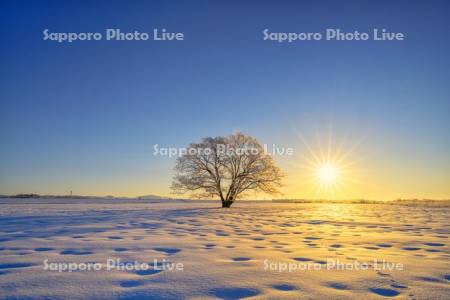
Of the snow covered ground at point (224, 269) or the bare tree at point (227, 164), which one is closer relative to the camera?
the snow covered ground at point (224, 269)

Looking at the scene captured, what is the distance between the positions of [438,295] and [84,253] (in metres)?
4.27

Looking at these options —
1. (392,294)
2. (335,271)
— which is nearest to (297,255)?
(335,271)

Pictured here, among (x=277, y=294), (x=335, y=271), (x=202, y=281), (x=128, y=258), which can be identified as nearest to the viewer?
(x=277, y=294)

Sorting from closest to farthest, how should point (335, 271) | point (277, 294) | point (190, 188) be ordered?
point (277, 294)
point (335, 271)
point (190, 188)

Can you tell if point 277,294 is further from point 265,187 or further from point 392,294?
point 265,187

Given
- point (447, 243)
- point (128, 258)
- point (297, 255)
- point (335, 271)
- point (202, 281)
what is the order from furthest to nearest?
point (447, 243) → point (297, 255) → point (128, 258) → point (335, 271) → point (202, 281)

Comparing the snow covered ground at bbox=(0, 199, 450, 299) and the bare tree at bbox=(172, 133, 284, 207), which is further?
the bare tree at bbox=(172, 133, 284, 207)

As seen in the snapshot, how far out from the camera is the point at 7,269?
3305 mm

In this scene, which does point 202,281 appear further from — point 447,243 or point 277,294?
point 447,243

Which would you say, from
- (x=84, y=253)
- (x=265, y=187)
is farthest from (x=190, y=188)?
(x=84, y=253)

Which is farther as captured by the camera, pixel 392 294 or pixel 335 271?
pixel 335 271

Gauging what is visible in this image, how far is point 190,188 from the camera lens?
76.7 ft

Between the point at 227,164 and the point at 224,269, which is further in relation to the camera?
the point at 227,164

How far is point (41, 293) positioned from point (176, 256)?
1810 millimetres
